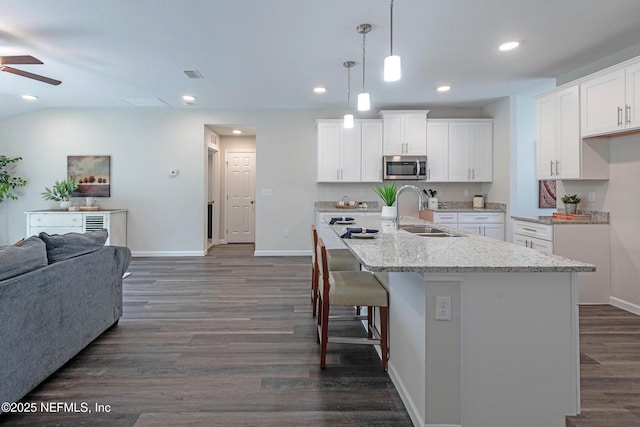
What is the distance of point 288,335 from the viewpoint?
280 cm

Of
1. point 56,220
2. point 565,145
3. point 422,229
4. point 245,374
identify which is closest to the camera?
point 245,374

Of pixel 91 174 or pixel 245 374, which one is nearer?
pixel 245 374

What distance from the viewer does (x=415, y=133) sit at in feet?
19.1

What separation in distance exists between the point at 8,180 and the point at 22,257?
5450mm

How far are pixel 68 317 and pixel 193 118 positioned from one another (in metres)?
4.62

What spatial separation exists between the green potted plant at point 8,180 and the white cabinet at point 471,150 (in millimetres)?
7409

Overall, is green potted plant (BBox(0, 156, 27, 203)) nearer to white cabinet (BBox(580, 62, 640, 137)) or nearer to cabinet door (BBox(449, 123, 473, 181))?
cabinet door (BBox(449, 123, 473, 181))

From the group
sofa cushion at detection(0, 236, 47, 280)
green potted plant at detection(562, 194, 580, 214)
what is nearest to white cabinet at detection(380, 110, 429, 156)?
green potted plant at detection(562, 194, 580, 214)

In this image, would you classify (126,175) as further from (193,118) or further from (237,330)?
(237,330)

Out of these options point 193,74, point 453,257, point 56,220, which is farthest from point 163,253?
point 453,257

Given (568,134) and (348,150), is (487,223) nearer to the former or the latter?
(568,134)

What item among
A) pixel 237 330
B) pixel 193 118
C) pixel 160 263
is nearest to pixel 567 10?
pixel 237 330

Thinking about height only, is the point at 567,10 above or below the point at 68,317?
above

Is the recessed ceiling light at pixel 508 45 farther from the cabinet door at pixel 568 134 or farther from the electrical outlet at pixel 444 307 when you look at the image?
the electrical outlet at pixel 444 307
